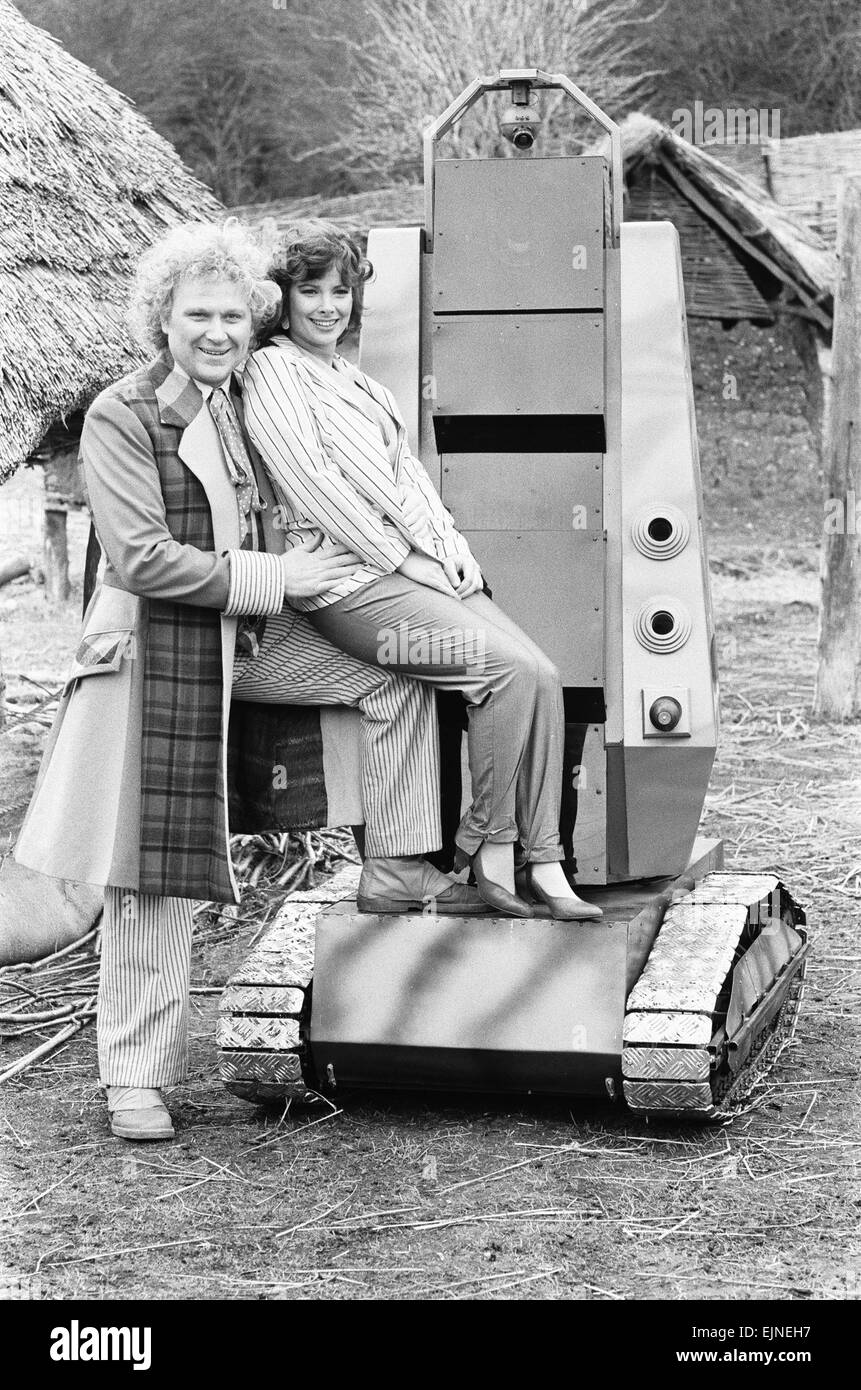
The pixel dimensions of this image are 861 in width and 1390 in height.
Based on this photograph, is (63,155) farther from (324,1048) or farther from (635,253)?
(324,1048)

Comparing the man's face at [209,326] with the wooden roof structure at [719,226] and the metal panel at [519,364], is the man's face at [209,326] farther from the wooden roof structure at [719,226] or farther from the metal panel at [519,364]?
the wooden roof structure at [719,226]

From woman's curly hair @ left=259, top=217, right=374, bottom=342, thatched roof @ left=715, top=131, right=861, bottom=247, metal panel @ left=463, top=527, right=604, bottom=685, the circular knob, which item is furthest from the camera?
thatched roof @ left=715, top=131, right=861, bottom=247

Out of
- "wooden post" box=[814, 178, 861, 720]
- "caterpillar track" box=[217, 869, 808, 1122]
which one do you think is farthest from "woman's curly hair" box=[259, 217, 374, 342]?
"wooden post" box=[814, 178, 861, 720]

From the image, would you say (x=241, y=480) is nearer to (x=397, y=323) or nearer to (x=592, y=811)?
(x=397, y=323)

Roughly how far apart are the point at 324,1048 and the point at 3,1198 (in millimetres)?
783

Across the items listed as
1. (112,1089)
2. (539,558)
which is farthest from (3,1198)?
(539,558)

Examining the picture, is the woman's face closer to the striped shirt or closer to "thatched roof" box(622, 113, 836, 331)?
the striped shirt

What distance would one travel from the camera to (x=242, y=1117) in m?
4.32

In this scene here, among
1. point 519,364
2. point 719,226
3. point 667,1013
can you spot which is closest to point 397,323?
point 519,364

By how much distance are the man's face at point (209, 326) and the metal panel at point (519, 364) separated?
2.19 feet

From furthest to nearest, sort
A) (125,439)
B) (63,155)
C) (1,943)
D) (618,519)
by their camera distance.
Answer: (63,155) < (1,943) < (618,519) < (125,439)

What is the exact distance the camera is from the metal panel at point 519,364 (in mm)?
4348

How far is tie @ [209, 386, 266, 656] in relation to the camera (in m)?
3.90

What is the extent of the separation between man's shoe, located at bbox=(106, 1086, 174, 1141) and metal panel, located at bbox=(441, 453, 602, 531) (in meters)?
1.58
